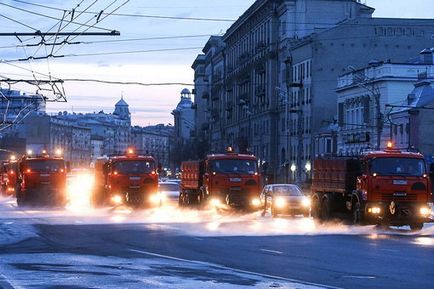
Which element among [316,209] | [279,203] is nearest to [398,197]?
[316,209]

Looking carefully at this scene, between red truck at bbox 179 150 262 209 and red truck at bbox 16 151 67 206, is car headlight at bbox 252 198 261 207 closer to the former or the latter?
red truck at bbox 179 150 262 209

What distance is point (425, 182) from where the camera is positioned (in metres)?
35.1

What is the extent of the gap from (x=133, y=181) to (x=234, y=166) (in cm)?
694

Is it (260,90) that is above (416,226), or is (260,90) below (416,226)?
above

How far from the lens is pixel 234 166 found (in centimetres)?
4622

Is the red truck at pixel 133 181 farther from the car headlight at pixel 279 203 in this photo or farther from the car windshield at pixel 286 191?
the car headlight at pixel 279 203

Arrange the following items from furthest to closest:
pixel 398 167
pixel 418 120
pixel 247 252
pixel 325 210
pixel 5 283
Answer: pixel 418 120, pixel 325 210, pixel 398 167, pixel 247 252, pixel 5 283

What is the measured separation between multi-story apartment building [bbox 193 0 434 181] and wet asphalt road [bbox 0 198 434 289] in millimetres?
45110

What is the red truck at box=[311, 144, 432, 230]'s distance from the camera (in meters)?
34.7

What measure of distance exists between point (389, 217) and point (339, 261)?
13.7 m

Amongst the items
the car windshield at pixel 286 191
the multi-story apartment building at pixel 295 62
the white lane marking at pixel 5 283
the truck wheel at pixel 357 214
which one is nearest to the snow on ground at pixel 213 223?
the truck wheel at pixel 357 214

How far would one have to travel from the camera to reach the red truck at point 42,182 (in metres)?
57.4

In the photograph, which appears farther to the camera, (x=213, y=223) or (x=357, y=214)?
(x=213, y=223)

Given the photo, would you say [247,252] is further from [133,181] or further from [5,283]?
[133,181]
